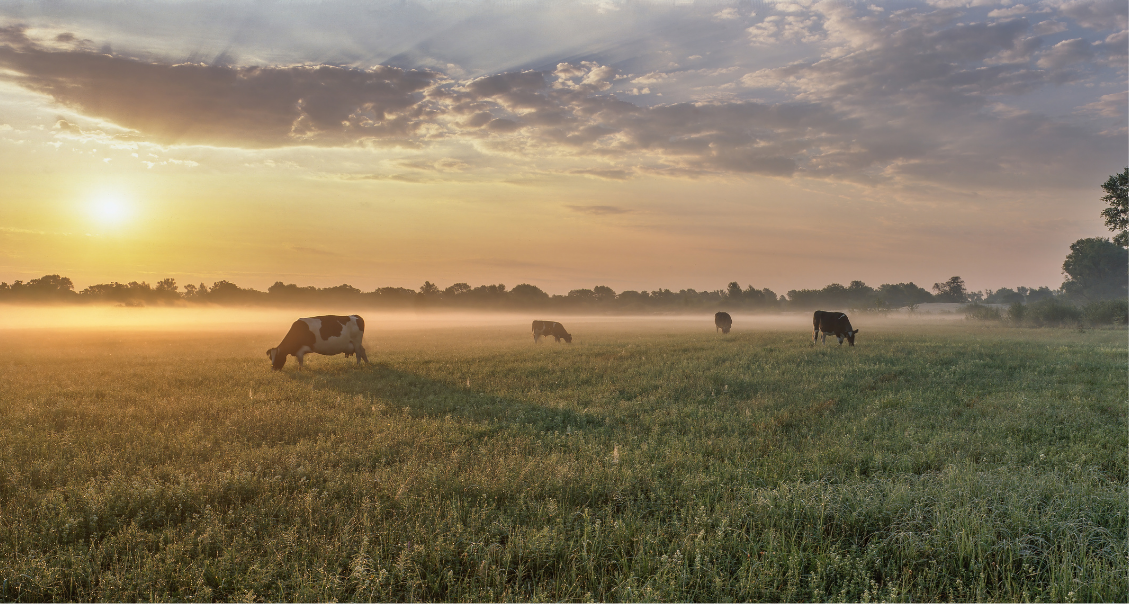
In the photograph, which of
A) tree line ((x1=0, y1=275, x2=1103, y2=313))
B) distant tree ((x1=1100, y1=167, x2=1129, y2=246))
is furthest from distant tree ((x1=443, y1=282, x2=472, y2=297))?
distant tree ((x1=1100, y1=167, x2=1129, y2=246))

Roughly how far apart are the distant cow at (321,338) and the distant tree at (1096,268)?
347 feet

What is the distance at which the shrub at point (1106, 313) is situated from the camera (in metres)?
48.3

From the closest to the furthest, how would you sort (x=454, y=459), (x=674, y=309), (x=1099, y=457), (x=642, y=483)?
(x=642, y=483) < (x=454, y=459) < (x=1099, y=457) < (x=674, y=309)

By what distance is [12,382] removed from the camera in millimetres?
13570

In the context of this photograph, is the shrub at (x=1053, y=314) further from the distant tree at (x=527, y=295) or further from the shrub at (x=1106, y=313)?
the distant tree at (x=527, y=295)

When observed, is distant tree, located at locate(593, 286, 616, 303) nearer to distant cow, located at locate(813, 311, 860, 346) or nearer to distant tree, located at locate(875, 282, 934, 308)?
distant tree, located at locate(875, 282, 934, 308)

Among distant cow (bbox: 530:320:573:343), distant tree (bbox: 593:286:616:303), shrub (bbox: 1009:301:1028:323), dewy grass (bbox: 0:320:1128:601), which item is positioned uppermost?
distant tree (bbox: 593:286:616:303)

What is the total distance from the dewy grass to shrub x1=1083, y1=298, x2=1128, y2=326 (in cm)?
5133

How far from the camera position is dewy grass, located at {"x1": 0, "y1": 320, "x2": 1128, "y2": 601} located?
4.20 meters

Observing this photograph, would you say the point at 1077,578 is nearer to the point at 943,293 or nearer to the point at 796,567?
the point at 796,567

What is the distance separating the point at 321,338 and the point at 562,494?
15452 mm

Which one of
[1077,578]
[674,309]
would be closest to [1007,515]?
[1077,578]

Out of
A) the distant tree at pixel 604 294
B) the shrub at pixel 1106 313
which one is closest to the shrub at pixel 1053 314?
the shrub at pixel 1106 313

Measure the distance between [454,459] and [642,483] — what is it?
265cm
